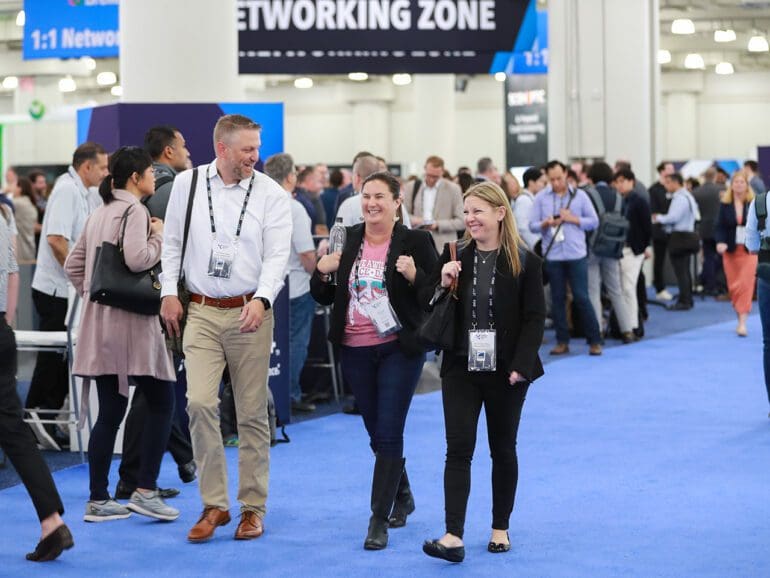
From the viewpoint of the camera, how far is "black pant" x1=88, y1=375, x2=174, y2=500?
5414 mm

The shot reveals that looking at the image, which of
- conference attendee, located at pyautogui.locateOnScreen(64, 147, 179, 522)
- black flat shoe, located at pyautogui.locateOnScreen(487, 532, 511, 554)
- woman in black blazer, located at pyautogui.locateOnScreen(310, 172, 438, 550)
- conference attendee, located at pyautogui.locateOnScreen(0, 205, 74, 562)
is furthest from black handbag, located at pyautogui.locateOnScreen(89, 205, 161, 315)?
black flat shoe, located at pyautogui.locateOnScreen(487, 532, 511, 554)

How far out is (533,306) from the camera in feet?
15.6

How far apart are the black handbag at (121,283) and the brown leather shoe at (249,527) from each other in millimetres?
873

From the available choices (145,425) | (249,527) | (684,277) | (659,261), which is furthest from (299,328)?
(659,261)

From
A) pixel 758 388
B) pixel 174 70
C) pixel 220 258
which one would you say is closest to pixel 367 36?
pixel 174 70

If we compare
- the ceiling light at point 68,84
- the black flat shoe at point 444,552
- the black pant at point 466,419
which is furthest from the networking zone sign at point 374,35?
the ceiling light at point 68,84

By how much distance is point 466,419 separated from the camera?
4785 mm

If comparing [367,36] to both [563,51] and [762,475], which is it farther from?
[762,475]

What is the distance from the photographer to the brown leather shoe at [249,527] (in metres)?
5.18

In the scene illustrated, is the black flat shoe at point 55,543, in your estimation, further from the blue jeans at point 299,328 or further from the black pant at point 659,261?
the black pant at point 659,261

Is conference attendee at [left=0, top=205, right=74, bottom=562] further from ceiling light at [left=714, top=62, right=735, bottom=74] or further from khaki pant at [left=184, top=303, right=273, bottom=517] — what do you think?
ceiling light at [left=714, top=62, right=735, bottom=74]

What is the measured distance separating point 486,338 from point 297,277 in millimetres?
3371

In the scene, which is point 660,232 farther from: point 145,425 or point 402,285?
point 402,285

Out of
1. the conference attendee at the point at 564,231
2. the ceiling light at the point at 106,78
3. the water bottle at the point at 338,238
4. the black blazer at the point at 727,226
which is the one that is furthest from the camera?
the ceiling light at the point at 106,78
